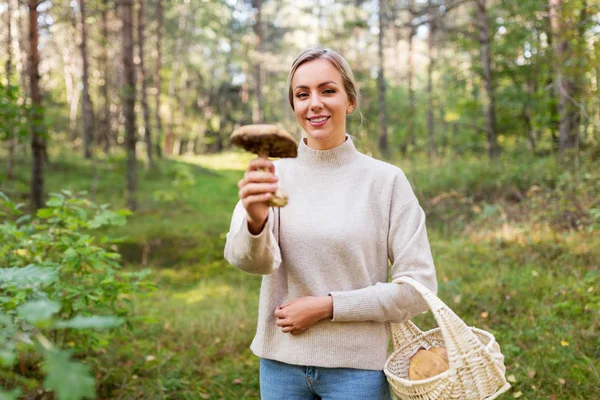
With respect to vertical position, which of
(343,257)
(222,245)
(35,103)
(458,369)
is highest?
(35,103)

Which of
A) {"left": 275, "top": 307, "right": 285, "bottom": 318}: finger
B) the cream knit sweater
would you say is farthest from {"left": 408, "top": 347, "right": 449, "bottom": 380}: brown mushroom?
{"left": 275, "top": 307, "right": 285, "bottom": 318}: finger

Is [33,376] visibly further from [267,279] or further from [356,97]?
[356,97]

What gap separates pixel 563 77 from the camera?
7.47m

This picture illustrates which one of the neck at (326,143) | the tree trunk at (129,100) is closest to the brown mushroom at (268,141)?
the neck at (326,143)

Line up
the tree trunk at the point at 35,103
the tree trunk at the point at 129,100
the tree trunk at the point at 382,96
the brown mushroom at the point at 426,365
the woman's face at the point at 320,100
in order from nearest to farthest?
the brown mushroom at the point at 426,365, the woman's face at the point at 320,100, the tree trunk at the point at 35,103, the tree trunk at the point at 129,100, the tree trunk at the point at 382,96

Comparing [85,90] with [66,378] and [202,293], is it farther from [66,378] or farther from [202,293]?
[66,378]

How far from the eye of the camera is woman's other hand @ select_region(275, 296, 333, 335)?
1.81 m

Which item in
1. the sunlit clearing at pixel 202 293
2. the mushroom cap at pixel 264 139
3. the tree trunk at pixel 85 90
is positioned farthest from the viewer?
the tree trunk at pixel 85 90

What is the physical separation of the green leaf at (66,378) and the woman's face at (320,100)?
1.37 meters

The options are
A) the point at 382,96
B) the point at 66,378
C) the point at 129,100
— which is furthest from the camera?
the point at 382,96

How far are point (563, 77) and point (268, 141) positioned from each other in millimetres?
7519

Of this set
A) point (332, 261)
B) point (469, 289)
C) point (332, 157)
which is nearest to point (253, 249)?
point (332, 261)

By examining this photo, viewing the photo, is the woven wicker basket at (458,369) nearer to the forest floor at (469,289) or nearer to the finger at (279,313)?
the finger at (279,313)

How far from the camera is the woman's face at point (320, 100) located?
75.0 inches
